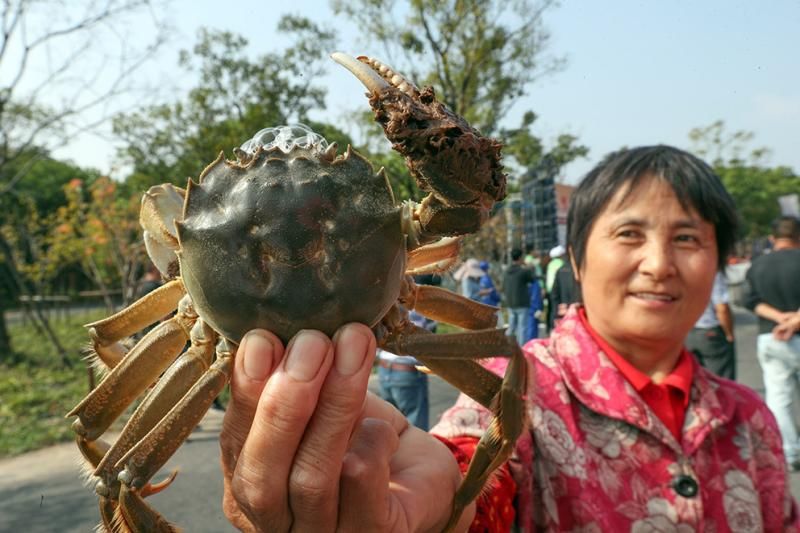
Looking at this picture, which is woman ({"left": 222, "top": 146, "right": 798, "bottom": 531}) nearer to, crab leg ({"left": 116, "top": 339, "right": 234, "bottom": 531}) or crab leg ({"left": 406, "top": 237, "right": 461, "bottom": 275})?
crab leg ({"left": 116, "top": 339, "right": 234, "bottom": 531})

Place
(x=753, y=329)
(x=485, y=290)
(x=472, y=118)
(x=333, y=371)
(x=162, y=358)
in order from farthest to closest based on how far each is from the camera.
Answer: (x=753, y=329) → (x=472, y=118) → (x=485, y=290) → (x=162, y=358) → (x=333, y=371)

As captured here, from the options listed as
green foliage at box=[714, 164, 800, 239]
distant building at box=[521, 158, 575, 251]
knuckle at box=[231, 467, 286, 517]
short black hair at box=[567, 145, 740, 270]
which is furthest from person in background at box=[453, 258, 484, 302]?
green foliage at box=[714, 164, 800, 239]

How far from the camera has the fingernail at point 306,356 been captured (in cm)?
128


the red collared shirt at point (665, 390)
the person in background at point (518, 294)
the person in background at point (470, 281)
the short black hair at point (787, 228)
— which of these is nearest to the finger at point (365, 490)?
the red collared shirt at point (665, 390)

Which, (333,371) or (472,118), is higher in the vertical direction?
(472,118)

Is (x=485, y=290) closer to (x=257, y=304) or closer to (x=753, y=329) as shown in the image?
(x=257, y=304)

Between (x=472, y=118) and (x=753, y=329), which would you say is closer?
(x=472, y=118)

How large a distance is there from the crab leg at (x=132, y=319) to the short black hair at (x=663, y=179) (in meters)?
1.40

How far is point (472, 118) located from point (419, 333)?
11.4 m

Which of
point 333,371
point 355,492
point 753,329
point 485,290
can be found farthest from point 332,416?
point 753,329

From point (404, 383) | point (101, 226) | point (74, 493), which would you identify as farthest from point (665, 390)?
point (101, 226)

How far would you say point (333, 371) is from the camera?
51.8 inches

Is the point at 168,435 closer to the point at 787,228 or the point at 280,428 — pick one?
the point at 280,428

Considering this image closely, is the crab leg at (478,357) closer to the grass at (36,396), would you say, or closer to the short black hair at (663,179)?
the short black hair at (663,179)
